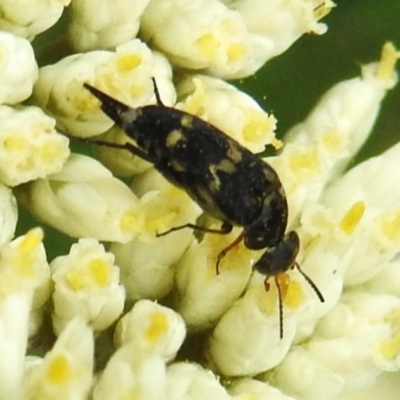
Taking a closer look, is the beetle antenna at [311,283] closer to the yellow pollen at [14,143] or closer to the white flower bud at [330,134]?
the white flower bud at [330,134]

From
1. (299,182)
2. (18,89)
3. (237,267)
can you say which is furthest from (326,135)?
(18,89)

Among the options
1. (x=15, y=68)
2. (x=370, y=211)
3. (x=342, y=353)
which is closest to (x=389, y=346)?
(x=342, y=353)

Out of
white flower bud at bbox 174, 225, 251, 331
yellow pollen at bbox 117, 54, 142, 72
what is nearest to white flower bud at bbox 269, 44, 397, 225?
white flower bud at bbox 174, 225, 251, 331

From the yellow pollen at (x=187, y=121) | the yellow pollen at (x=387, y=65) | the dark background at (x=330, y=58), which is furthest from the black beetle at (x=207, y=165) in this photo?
the dark background at (x=330, y=58)

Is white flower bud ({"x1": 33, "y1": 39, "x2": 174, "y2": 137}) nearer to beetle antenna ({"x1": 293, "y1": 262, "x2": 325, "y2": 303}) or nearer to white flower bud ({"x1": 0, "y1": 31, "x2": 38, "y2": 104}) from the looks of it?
white flower bud ({"x1": 0, "y1": 31, "x2": 38, "y2": 104})

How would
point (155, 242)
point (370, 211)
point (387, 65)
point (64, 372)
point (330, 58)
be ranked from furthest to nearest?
1. point (330, 58)
2. point (387, 65)
3. point (370, 211)
4. point (155, 242)
5. point (64, 372)

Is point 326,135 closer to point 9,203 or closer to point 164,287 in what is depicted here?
point 164,287

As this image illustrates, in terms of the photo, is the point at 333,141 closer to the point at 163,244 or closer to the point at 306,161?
the point at 306,161
